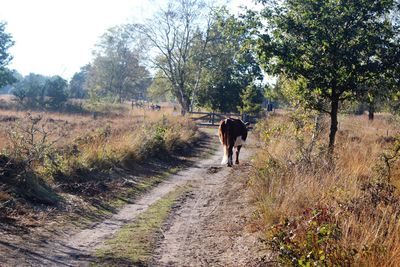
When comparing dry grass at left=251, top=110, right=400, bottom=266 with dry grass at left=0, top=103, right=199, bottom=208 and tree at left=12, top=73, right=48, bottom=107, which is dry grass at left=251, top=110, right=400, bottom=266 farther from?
tree at left=12, top=73, right=48, bottom=107

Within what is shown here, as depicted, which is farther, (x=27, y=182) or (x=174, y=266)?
(x=27, y=182)

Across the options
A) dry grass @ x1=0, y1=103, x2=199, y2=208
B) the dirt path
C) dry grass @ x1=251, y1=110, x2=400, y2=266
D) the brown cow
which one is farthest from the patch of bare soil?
the brown cow

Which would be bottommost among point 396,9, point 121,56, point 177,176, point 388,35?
point 177,176

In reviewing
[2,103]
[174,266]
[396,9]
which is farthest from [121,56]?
[174,266]

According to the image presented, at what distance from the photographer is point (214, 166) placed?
50.5ft

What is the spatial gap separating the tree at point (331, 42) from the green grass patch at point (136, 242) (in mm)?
4401

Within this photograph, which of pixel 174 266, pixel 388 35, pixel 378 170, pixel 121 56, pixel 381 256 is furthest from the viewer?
pixel 121 56

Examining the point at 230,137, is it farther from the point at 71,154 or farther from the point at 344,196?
the point at 344,196

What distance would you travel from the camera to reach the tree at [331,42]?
993 centimetres

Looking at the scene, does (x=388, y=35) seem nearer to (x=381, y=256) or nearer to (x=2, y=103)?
(x=381, y=256)

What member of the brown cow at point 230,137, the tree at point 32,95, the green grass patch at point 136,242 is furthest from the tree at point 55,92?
the green grass patch at point 136,242

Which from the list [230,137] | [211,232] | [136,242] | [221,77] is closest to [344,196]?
[211,232]

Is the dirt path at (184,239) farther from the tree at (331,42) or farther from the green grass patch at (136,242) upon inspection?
the tree at (331,42)

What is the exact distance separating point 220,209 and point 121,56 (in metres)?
60.6
